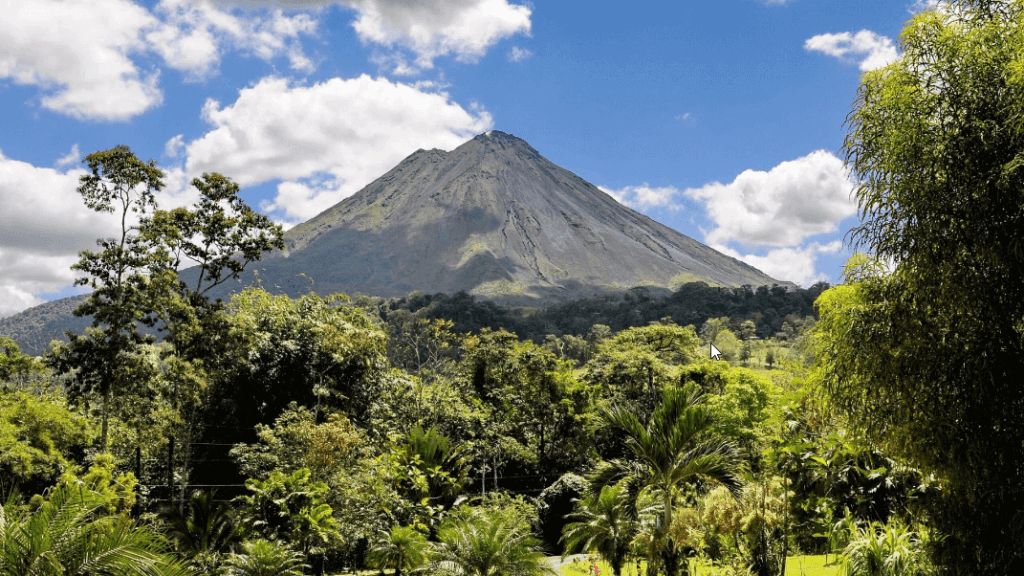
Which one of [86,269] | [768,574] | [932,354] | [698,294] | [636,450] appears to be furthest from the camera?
[698,294]

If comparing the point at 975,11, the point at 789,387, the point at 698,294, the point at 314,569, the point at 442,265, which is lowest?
the point at 314,569

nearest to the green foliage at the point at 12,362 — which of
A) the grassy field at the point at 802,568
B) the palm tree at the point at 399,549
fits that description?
the palm tree at the point at 399,549

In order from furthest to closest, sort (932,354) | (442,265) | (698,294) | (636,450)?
(442,265) < (698,294) < (636,450) < (932,354)

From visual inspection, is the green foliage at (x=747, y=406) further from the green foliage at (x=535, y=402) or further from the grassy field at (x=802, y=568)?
the grassy field at (x=802, y=568)

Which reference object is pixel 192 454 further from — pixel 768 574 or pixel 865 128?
pixel 865 128

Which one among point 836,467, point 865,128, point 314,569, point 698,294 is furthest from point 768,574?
point 698,294

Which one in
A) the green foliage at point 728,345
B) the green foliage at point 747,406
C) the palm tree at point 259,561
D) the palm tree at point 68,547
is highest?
the green foliage at point 728,345

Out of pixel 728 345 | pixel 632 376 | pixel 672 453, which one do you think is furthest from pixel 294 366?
pixel 728 345

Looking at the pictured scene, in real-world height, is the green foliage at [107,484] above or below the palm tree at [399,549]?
above
